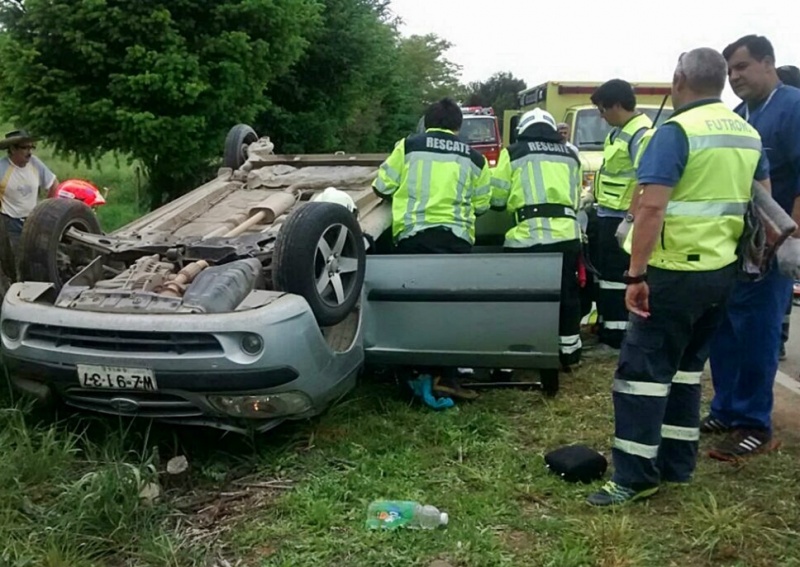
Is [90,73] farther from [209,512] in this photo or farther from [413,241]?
[209,512]

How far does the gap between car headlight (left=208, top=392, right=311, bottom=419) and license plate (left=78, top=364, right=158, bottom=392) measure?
0.87 ft

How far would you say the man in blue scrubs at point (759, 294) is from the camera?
398cm

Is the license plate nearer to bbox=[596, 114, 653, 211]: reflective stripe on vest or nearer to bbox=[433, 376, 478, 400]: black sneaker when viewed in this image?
bbox=[433, 376, 478, 400]: black sneaker

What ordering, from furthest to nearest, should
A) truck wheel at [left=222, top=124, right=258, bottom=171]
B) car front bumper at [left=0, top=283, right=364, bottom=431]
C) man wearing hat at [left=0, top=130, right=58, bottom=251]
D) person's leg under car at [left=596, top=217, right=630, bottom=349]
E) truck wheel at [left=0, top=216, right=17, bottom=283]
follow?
1. man wearing hat at [left=0, top=130, right=58, bottom=251]
2. truck wheel at [left=222, top=124, right=258, bottom=171]
3. person's leg under car at [left=596, top=217, right=630, bottom=349]
4. truck wheel at [left=0, top=216, right=17, bottom=283]
5. car front bumper at [left=0, top=283, right=364, bottom=431]

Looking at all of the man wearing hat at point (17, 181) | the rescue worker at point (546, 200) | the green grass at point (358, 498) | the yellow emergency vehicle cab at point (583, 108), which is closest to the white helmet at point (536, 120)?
the rescue worker at point (546, 200)

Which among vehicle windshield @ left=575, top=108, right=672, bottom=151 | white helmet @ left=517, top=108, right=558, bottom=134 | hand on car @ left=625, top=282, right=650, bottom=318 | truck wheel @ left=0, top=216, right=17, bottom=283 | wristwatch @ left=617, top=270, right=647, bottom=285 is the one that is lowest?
truck wheel @ left=0, top=216, right=17, bottom=283

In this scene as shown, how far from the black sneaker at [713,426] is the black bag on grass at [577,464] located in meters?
0.84

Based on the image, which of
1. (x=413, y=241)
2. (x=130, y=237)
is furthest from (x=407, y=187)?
(x=130, y=237)

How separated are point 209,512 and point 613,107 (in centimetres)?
363

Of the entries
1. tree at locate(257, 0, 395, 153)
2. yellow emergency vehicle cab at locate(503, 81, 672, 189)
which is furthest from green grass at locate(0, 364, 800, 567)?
tree at locate(257, 0, 395, 153)

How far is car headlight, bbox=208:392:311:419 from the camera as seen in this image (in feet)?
12.2

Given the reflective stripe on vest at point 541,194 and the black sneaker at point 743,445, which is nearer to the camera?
the black sneaker at point 743,445

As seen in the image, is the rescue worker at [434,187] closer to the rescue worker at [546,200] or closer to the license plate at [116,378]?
the rescue worker at [546,200]

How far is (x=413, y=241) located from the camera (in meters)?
4.99
